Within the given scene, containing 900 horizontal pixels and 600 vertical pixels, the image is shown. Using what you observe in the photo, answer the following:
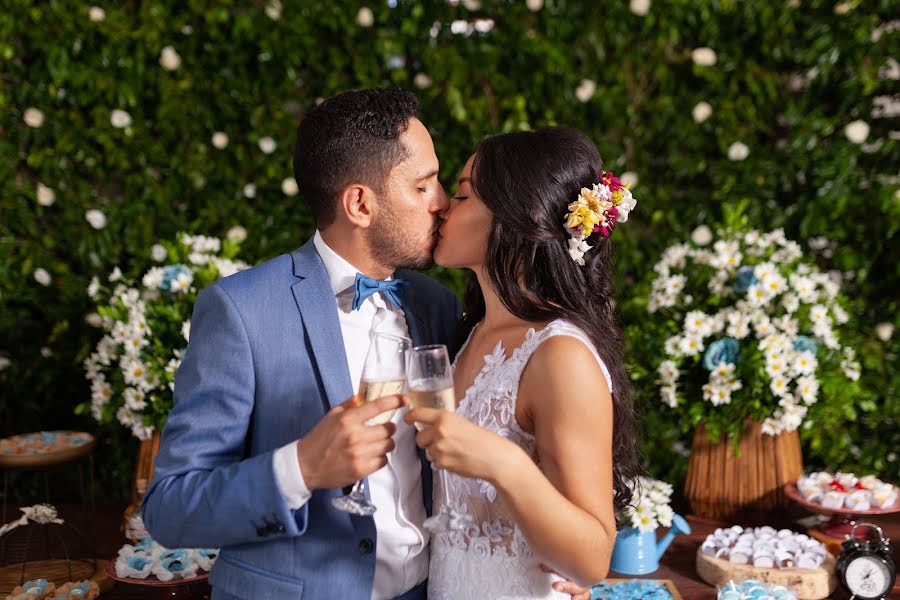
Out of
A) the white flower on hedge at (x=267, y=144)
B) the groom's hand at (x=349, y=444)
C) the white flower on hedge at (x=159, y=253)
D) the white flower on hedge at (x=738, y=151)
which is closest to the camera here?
the groom's hand at (x=349, y=444)

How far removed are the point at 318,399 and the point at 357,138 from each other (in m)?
0.59

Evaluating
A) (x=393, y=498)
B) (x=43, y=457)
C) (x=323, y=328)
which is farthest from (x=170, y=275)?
(x=393, y=498)

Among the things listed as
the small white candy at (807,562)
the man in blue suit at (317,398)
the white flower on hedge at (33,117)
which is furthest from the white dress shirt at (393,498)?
the white flower on hedge at (33,117)

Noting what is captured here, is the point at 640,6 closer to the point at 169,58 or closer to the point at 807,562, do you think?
the point at 169,58

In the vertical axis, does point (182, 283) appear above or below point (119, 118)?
below

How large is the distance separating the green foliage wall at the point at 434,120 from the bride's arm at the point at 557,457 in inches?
81.9

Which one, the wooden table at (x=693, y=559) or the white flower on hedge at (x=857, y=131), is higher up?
the white flower on hedge at (x=857, y=131)

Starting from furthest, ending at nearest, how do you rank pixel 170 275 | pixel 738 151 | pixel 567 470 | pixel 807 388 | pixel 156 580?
pixel 738 151, pixel 170 275, pixel 807 388, pixel 156 580, pixel 567 470

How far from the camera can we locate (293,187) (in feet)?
12.4

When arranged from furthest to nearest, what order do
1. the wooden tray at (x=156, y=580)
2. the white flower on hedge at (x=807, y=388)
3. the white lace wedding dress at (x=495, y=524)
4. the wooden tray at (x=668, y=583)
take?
the white flower on hedge at (x=807, y=388), the wooden tray at (x=668, y=583), the wooden tray at (x=156, y=580), the white lace wedding dress at (x=495, y=524)

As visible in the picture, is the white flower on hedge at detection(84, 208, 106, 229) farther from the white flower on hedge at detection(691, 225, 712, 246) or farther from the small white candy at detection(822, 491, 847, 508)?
the small white candy at detection(822, 491, 847, 508)

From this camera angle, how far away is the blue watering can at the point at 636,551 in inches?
93.4

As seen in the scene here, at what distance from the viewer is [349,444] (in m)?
1.34

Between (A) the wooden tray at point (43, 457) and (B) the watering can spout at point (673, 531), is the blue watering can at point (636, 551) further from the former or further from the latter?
(A) the wooden tray at point (43, 457)
